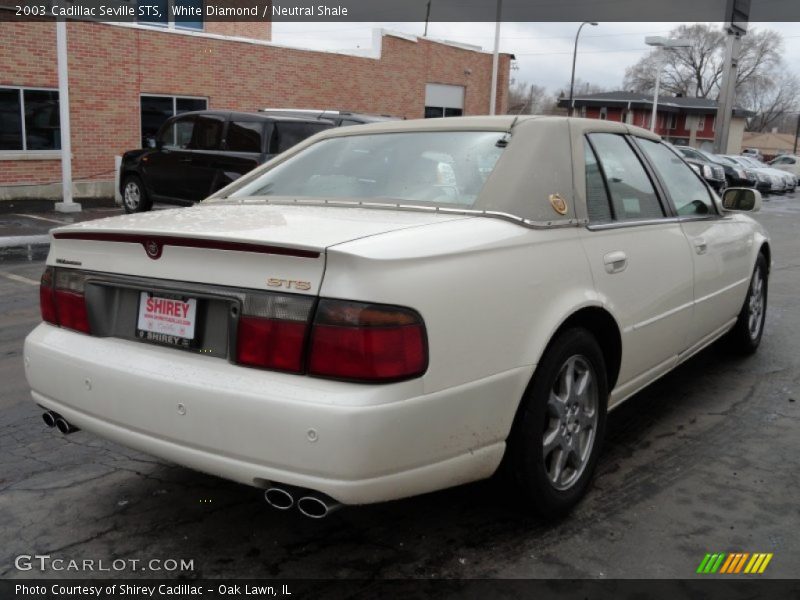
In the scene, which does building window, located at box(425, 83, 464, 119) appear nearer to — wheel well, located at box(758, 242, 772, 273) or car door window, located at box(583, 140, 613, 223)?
wheel well, located at box(758, 242, 772, 273)

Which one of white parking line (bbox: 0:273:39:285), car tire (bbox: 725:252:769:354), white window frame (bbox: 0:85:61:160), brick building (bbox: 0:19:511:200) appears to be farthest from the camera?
Result: brick building (bbox: 0:19:511:200)

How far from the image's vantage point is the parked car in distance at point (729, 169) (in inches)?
1022

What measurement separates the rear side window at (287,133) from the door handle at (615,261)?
8293 millimetres

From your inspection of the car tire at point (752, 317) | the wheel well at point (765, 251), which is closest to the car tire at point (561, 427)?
the car tire at point (752, 317)

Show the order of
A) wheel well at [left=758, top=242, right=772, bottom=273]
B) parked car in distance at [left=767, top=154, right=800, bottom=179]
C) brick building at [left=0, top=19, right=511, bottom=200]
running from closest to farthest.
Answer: wheel well at [left=758, top=242, right=772, bottom=273], brick building at [left=0, top=19, right=511, bottom=200], parked car in distance at [left=767, top=154, right=800, bottom=179]

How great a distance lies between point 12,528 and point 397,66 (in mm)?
23516

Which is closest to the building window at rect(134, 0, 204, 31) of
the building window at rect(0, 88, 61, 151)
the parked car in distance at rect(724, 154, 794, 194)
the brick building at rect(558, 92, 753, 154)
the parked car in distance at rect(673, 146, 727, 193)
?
the building window at rect(0, 88, 61, 151)

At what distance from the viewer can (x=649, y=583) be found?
2.77 metres

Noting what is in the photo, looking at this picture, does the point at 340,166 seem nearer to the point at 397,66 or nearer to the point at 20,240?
the point at 20,240

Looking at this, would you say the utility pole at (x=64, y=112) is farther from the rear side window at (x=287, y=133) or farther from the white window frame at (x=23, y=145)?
the rear side window at (x=287, y=133)

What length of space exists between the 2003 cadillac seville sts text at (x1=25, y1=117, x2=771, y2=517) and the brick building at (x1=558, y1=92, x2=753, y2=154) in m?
68.4

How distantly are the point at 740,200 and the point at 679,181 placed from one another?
35.1 inches

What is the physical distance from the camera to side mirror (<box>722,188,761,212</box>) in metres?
5.12

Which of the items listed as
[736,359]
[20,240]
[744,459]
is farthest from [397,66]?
[744,459]
